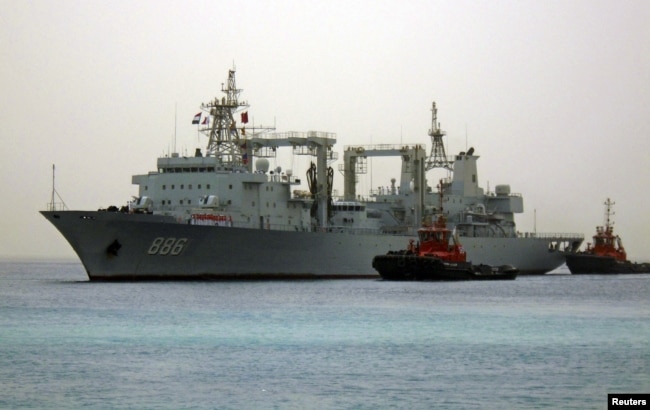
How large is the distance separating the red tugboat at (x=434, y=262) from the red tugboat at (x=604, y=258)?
1998 centimetres

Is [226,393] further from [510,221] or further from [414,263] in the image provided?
[510,221]

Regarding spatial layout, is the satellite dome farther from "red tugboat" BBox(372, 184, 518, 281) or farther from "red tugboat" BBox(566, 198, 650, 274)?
"red tugboat" BBox(566, 198, 650, 274)

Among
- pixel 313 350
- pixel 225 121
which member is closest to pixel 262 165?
pixel 225 121

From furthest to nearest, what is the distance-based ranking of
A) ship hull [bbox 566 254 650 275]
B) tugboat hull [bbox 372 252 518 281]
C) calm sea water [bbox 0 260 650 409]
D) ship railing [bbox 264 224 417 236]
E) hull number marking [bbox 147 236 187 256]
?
ship hull [bbox 566 254 650 275]
tugboat hull [bbox 372 252 518 281]
ship railing [bbox 264 224 417 236]
hull number marking [bbox 147 236 187 256]
calm sea water [bbox 0 260 650 409]

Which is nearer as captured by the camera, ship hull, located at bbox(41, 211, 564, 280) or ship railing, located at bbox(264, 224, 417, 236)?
ship hull, located at bbox(41, 211, 564, 280)

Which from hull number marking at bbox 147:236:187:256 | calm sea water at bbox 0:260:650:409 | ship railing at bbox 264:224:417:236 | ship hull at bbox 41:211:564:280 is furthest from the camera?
ship railing at bbox 264:224:417:236

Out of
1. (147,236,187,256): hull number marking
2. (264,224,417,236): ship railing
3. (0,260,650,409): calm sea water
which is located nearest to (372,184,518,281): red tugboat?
(264,224,417,236): ship railing

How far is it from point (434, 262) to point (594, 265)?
29.2 metres

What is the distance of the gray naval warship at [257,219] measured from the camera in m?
53.3

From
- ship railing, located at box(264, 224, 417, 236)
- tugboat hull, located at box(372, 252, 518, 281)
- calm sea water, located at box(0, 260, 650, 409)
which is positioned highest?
ship railing, located at box(264, 224, 417, 236)

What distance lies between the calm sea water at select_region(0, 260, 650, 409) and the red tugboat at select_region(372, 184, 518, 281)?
10861 mm

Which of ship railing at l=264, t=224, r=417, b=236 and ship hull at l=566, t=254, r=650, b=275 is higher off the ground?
ship railing at l=264, t=224, r=417, b=236

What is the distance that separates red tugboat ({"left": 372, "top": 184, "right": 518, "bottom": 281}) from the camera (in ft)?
206

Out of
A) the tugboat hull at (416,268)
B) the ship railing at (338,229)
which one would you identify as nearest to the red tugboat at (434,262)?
the tugboat hull at (416,268)
